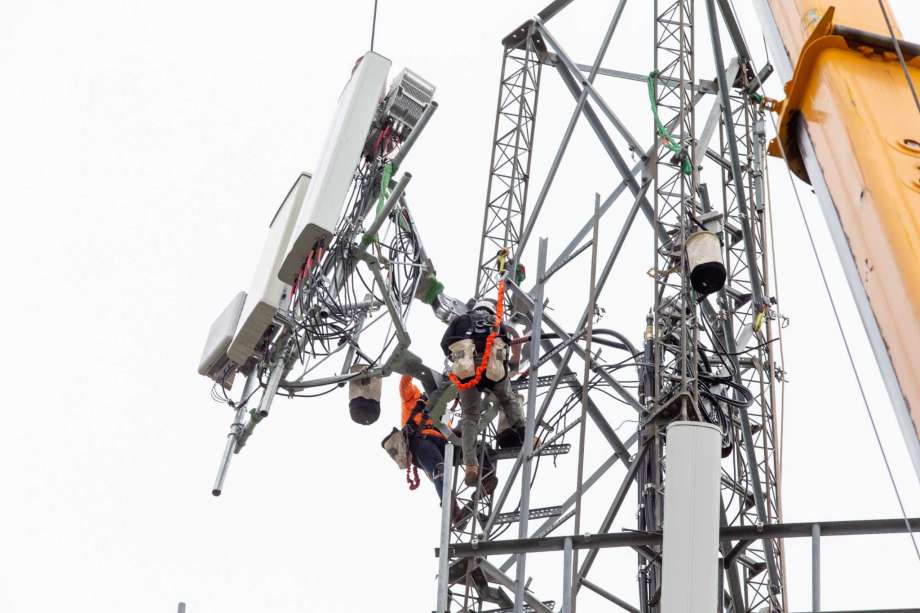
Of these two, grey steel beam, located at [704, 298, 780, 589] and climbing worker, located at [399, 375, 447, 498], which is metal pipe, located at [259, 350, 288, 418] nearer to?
climbing worker, located at [399, 375, 447, 498]

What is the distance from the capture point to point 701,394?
46.0 ft

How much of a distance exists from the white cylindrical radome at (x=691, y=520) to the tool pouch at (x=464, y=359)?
4606 mm

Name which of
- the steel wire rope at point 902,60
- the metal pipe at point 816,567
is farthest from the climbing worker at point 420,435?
the steel wire rope at point 902,60

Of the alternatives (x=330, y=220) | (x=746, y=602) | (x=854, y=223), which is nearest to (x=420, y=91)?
(x=330, y=220)

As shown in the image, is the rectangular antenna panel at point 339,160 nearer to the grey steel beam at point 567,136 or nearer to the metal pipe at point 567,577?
the grey steel beam at point 567,136

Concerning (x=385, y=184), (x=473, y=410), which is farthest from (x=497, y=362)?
(x=385, y=184)

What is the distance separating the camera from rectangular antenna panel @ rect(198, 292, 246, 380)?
17.3 meters

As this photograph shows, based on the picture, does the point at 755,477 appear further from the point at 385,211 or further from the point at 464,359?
the point at 385,211

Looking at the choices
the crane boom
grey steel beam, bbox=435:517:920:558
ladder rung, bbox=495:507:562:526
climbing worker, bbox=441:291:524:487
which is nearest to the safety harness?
climbing worker, bbox=441:291:524:487

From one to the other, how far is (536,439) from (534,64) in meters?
5.97

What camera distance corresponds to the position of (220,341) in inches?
683

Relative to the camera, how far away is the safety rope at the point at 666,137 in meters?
15.4

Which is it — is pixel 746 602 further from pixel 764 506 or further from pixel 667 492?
pixel 667 492

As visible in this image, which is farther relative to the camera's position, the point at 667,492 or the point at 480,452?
the point at 480,452
